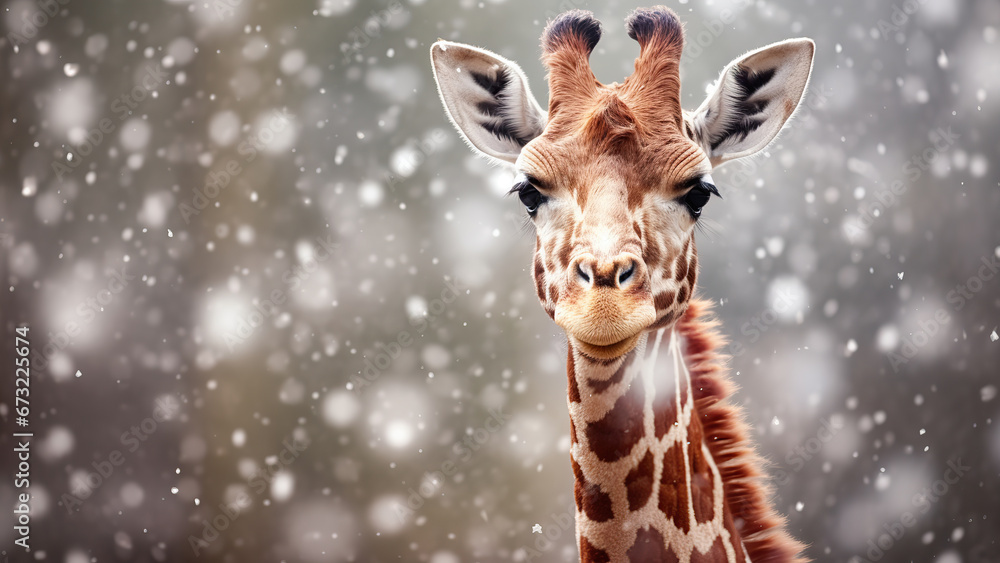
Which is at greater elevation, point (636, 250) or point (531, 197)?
point (531, 197)

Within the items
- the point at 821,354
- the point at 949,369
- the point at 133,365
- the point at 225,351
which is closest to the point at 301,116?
the point at 225,351

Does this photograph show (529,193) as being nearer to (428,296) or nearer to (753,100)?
(753,100)

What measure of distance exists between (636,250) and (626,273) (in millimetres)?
42

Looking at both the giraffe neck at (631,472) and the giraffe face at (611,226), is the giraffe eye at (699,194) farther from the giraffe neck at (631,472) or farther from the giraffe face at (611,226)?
the giraffe neck at (631,472)

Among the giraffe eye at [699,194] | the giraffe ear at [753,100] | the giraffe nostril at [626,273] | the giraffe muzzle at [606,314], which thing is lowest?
the giraffe muzzle at [606,314]

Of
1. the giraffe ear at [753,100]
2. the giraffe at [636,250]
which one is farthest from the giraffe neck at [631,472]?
the giraffe ear at [753,100]

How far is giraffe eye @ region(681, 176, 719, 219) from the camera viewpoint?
785mm

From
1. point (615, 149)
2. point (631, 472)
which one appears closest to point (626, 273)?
point (615, 149)

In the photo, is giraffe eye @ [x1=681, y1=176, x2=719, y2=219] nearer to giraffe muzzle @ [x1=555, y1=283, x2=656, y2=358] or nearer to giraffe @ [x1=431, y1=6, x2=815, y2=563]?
giraffe @ [x1=431, y1=6, x2=815, y2=563]

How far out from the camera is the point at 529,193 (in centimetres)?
82

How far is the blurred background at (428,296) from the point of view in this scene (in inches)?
47.9

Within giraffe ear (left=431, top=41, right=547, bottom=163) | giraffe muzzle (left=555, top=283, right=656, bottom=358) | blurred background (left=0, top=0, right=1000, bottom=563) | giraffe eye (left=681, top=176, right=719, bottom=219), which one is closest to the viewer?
giraffe muzzle (left=555, top=283, right=656, bottom=358)

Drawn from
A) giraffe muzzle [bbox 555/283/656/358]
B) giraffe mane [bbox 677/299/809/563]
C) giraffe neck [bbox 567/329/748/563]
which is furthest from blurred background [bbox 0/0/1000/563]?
giraffe muzzle [bbox 555/283/656/358]

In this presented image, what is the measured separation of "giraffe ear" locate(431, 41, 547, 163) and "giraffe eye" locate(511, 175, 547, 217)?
138 mm
